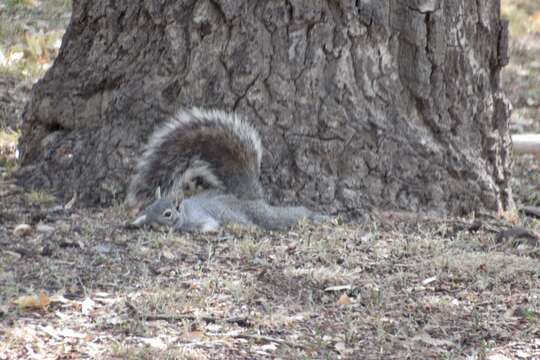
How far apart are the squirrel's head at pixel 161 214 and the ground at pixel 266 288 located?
0.10m

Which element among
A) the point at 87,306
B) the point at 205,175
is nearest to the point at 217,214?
the point at 205,175

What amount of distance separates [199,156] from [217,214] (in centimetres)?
39

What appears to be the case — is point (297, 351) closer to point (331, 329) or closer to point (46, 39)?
point (331, 329)

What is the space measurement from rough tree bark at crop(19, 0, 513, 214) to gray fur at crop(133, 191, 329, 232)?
0.17 meters

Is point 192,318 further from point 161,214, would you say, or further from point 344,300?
point 161,214

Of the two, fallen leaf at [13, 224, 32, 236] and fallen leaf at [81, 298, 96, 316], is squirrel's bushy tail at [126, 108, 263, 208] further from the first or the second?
fallen leaf at [81, 298, 96, 316]

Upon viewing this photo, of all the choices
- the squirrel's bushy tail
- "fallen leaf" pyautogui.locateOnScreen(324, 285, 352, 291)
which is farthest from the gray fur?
"fallen leaf" pyautogui.locateOnScreen(324, 285, 352, 291)

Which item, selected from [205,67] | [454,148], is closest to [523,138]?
[454,148]

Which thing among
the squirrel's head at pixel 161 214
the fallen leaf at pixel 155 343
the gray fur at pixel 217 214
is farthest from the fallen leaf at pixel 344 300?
the squirrel's head at pixel 161 214

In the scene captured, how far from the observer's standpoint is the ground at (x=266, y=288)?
3812mm

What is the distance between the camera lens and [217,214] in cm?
543

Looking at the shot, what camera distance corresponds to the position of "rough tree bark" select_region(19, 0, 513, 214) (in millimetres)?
5441

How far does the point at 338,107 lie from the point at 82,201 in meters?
1.37

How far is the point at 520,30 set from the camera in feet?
30.8
